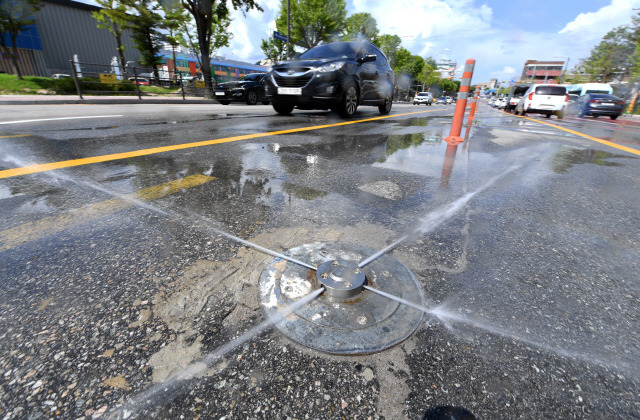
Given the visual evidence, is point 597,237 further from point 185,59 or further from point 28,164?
point 185,59

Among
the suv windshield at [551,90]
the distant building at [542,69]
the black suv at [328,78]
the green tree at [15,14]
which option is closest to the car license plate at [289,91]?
the black suv at [328,78]

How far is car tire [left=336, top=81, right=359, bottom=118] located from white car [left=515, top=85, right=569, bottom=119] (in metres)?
12.0

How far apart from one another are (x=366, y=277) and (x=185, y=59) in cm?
6982

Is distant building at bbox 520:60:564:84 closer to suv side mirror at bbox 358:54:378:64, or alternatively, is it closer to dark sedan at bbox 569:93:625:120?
dark sedan at bbox 569:93:625:120

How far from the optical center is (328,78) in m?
6.05

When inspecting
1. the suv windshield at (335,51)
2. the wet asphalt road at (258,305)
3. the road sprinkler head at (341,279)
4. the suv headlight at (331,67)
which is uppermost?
the suv windshield at (335,51)

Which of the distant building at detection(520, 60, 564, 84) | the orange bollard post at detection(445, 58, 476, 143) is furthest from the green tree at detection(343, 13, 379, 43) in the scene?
the distant building at detection(520, 60, 564, 84)

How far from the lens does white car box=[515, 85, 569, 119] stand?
13.6 meters

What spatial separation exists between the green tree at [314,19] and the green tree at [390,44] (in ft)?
60.8

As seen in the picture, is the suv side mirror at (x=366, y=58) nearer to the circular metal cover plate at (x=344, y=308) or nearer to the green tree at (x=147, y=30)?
the circular metal cover plate at (x=344, y=308)

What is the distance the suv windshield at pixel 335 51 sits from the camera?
6.70 meters

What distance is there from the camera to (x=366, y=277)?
1183mm

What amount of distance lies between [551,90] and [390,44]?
163 feet

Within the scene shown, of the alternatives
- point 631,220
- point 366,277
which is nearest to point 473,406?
point 366,277
